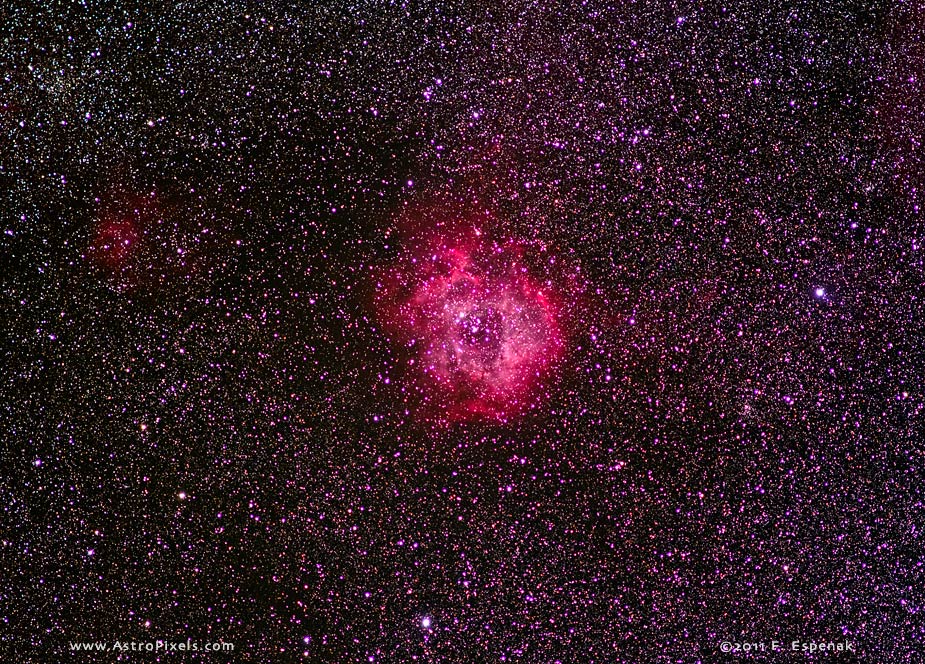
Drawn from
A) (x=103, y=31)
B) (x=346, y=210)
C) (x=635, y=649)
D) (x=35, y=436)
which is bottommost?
(x=635, y=649)

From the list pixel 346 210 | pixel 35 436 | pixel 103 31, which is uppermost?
pixel 103 31

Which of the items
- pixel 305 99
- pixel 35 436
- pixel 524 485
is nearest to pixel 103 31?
pixel 305 99

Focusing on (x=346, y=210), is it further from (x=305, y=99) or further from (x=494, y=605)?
(x=494, y=605)

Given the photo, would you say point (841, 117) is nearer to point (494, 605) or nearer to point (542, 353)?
point (542, 353)

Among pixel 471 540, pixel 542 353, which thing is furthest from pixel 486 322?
pixel 471 540

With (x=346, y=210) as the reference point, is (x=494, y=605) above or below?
below

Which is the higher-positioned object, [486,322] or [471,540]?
[486,322]
